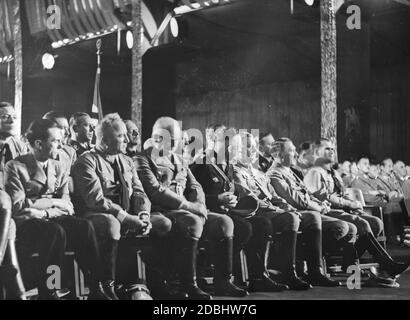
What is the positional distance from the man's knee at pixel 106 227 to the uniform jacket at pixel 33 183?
0.66 ft

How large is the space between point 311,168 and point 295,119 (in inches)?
22.6

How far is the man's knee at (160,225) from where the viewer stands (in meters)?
3.38

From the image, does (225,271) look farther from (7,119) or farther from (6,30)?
(6,30)

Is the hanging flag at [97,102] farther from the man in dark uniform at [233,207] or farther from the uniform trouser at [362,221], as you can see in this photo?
the uniform trouser at [362,221]

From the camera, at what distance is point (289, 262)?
3912 millimetres

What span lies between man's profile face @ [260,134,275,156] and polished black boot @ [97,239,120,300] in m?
1.49

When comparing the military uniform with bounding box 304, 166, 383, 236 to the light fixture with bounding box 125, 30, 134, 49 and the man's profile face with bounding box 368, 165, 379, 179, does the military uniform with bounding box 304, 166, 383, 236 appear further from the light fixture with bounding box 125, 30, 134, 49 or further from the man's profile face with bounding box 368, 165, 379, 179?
the light fixture with bounding box 125, 30, 134, 49

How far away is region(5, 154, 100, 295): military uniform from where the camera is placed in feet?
9.91

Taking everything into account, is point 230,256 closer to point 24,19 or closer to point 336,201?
point 336,201

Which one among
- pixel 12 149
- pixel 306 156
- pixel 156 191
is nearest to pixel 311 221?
pixel 306 156

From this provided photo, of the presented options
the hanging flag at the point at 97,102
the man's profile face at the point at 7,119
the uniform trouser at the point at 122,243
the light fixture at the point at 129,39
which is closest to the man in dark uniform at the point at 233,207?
the uniform trouser at the point at 122,243

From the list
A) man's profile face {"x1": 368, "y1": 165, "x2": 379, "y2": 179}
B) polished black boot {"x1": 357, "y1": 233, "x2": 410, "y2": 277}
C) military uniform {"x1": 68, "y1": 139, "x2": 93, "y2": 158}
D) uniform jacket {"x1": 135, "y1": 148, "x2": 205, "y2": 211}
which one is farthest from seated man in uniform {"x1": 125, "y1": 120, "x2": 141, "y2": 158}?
man's profile face {"x1": 368, "y1": 165, "x2": 379, "y2": 179}

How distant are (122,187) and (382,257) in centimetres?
183
